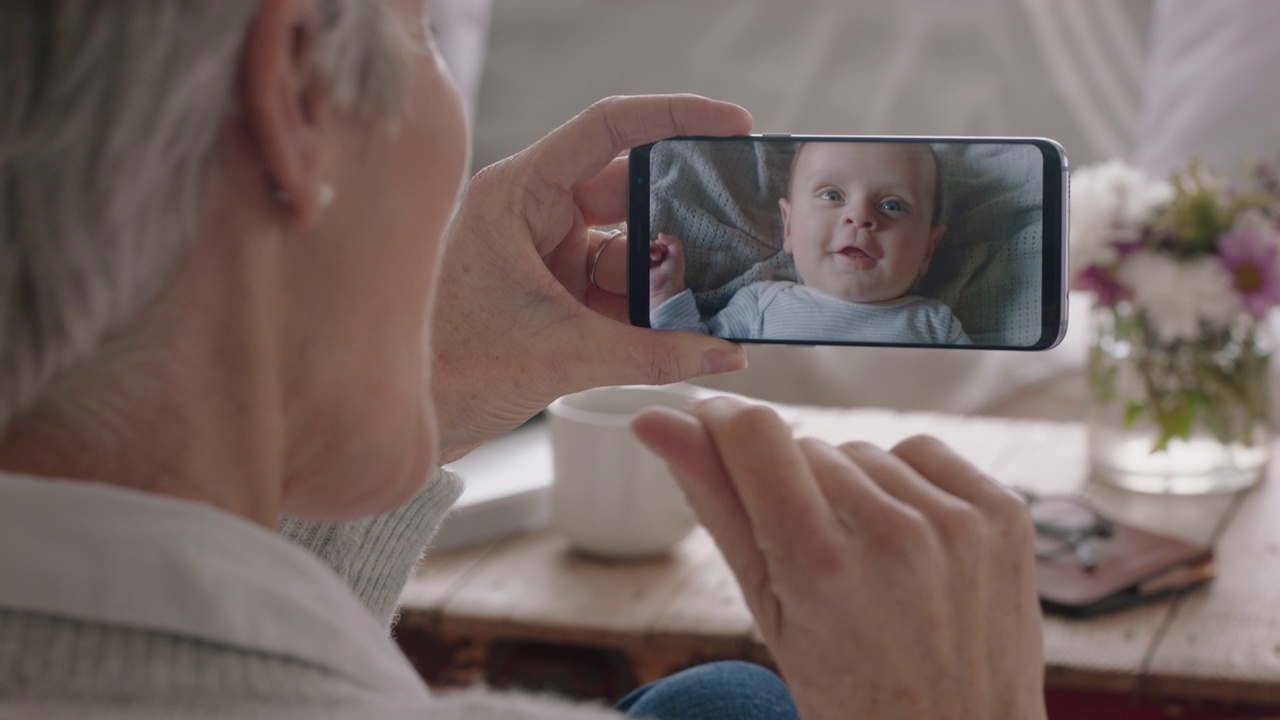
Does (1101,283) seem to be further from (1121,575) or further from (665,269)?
(665,269)

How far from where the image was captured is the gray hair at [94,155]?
1.23 feet

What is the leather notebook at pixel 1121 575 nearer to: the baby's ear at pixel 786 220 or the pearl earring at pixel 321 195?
the baby's ear at pixel 786 220

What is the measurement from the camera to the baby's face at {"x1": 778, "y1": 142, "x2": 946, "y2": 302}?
749 mm

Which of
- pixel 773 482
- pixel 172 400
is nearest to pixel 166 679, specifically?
pixel 172 400

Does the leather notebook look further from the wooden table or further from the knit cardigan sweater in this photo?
Result: the knit cardigan sweater

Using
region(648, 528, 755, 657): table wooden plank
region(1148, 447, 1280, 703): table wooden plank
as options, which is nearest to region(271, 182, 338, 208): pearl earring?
region(648, 528, 755, 657): table wooden plank

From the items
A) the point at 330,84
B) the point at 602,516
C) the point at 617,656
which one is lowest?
the point at 617,656

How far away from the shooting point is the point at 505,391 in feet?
2.73

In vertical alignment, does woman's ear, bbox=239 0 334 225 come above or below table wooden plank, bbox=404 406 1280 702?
above

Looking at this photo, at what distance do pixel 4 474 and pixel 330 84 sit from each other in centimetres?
17

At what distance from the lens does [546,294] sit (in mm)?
821

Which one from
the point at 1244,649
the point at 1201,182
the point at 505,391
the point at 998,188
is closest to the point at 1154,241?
the point at 1201,182

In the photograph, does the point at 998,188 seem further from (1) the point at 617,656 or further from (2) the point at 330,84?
(1) the point at 617,656

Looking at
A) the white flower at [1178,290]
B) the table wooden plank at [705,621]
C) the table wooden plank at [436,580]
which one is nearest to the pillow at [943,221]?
the table wooden plank at [705,621]
